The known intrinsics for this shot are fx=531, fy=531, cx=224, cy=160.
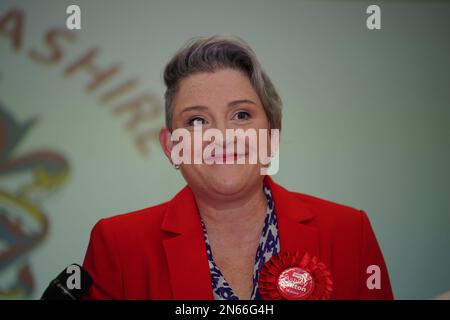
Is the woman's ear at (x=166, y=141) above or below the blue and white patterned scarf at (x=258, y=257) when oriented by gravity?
above

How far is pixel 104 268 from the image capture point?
1.82m

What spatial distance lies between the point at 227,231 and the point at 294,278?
0.28 meters

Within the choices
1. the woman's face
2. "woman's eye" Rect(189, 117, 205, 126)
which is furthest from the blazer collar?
"woman's eye" Rect(189, 117, 205, 126)

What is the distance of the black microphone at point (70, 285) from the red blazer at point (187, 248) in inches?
1.6

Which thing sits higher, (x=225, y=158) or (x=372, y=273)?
(x=225, y=158)

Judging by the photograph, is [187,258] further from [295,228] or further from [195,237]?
[295,228]

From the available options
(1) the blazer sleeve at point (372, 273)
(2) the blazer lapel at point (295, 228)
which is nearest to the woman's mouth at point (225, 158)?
(2) the blazer lapel at point (295, 228)

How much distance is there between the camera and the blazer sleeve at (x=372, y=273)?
6.14 feet

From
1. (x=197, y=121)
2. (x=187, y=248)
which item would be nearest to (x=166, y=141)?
(x=197, y=121)

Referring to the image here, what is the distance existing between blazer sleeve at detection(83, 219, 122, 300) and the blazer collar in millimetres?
193

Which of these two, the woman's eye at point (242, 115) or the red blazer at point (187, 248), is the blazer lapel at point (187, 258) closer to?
the red blazer at point (187, 248)

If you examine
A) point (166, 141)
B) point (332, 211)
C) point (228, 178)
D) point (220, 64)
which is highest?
point (220, 64)
